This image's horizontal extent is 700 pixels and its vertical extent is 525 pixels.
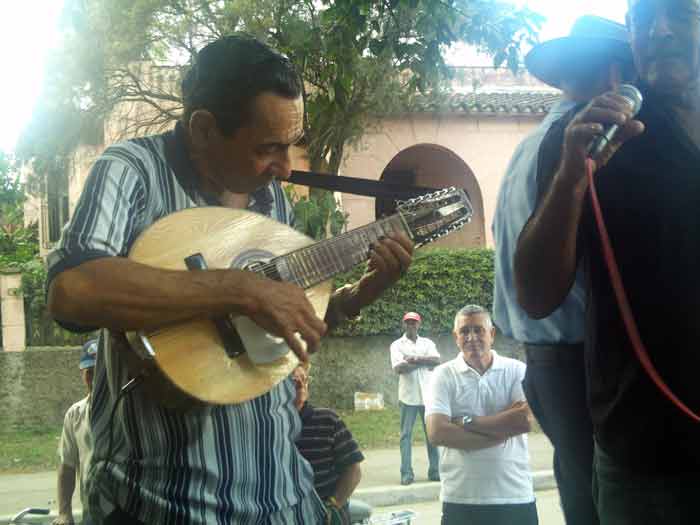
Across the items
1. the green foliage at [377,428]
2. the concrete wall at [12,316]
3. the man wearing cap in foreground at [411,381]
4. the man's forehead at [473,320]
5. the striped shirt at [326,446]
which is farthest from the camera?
the concrete wall at [12,316]

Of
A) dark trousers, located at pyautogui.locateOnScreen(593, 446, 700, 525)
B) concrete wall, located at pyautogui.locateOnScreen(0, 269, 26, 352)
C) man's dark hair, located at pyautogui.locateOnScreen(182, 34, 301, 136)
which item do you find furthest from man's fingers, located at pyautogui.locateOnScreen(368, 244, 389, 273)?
concrete wall, located at pyautogui.locateOnScreen(0, 269, 26, 352)

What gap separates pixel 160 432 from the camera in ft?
6.64

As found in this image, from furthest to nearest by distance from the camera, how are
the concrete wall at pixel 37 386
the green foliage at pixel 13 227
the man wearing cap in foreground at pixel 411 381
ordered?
the green foliage at pixel 13 227, the concrete wall at pixel 37 386, the man wearing cap in foreground at pixel 411 381

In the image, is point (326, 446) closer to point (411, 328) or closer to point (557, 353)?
point (557, 353)

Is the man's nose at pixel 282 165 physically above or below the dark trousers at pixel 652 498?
above

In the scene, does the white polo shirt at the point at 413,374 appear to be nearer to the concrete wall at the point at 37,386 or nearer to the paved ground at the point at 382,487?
the paved ground at the point at 382,487

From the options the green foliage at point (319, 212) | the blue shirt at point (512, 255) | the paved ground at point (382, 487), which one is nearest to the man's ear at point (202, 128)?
the blue shirt at point (512, 255)

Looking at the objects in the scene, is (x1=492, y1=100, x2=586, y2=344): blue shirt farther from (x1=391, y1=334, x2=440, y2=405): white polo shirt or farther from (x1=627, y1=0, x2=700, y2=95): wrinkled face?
(x1=391, y1=334, x2=440, y2=405): white polo shirt

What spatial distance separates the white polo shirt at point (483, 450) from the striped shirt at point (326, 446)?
86 centimetres

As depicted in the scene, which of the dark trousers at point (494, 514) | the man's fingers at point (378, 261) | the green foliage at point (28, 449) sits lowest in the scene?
the green foliage at point (28, 449)

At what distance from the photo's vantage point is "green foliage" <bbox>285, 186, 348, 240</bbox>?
43.3ft

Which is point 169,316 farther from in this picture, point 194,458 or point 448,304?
point 448,304

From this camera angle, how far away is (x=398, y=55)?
16.9 feet

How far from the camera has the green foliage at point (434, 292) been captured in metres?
15.2
